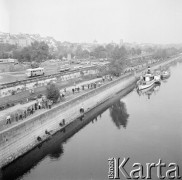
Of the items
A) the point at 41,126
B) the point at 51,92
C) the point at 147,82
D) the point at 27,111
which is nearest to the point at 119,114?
the point at 51,92

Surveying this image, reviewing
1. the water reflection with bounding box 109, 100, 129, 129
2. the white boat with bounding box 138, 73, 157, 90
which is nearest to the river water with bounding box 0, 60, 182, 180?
the water reflection with bounding box 109, 100, 129, 129

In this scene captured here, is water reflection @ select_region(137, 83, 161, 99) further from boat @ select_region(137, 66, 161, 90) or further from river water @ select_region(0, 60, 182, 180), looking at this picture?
river water @ select_region(0, 60, 182, 180)

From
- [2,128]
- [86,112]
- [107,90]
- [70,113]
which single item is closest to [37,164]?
[2,128]

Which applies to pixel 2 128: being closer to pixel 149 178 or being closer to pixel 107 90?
pixel 149 178

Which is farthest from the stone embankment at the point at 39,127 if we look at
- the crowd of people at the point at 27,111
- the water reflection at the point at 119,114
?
the water reflection at the point at 119,114

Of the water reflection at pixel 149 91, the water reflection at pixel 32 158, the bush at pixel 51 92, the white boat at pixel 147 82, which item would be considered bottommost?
the water reflection at pixel 32 158

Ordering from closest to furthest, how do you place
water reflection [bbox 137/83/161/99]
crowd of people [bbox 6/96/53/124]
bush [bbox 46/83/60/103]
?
crowd of people [bbox 6/96/53/124], bush [bbox 46/83/60/103], water reflection [bbox 137/83/161/99]

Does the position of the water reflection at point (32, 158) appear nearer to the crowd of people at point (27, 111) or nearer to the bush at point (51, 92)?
the crowd of people at point (27, 111)

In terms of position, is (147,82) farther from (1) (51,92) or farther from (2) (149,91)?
(1) (51,92)
